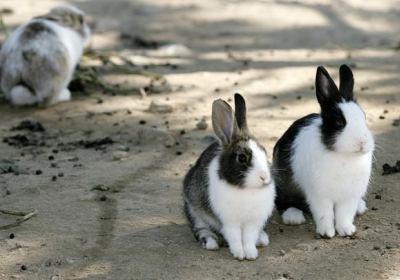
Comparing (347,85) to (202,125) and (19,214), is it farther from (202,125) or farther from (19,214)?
(202,125)

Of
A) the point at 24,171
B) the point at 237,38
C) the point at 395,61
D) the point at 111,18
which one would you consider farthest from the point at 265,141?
the point at 111,18

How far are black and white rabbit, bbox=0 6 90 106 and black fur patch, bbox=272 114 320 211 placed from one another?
399 centimetres

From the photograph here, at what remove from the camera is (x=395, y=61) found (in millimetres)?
9242

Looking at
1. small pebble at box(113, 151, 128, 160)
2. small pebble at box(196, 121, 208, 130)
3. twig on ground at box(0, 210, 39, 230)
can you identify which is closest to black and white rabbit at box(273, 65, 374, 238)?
twig on ground at box(0, 210, 39, 230)

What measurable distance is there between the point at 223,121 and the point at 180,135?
2548 mm

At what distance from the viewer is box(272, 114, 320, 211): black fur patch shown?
4.88 m

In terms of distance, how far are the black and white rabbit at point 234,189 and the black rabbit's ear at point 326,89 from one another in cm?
49

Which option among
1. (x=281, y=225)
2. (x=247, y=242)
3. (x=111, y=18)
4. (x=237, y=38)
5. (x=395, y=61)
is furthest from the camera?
(x=111, y=18)

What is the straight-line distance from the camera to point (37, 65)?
838cm

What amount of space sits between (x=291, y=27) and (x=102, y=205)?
21.8 feet

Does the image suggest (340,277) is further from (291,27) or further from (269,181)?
(291,27)

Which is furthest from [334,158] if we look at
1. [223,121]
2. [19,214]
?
[19,214]

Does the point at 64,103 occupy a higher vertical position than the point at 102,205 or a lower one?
lower

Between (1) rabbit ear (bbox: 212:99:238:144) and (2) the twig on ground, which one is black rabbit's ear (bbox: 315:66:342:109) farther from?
(2) the twig on ground
